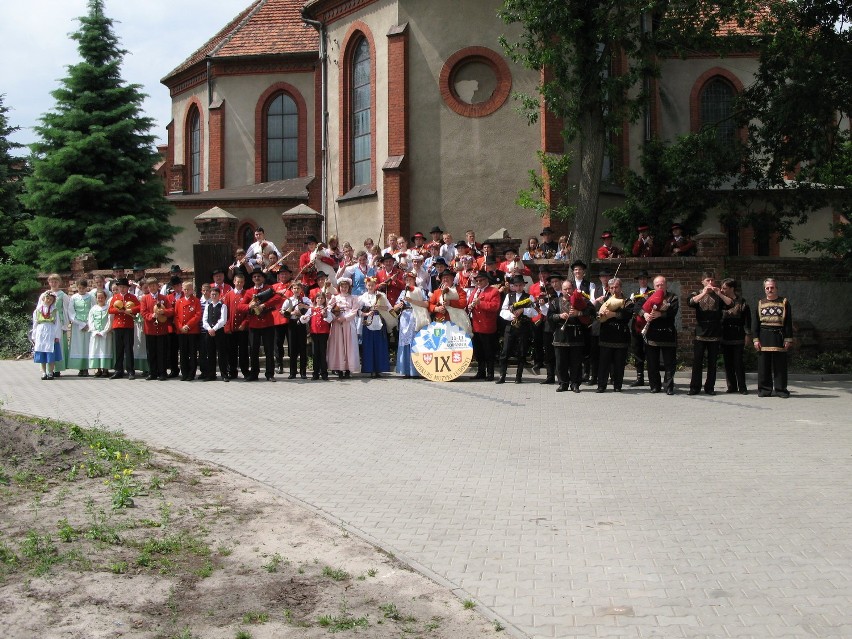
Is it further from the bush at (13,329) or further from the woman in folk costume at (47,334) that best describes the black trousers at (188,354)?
the bush at (13,329)

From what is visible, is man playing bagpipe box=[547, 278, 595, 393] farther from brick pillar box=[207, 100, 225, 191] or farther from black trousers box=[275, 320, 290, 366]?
brick pillar box=[207, 100, 225, 191]

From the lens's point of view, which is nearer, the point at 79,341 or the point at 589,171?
the point at 79,341

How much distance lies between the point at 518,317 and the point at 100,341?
8291 millimetres

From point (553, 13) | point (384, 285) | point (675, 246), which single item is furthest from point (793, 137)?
point (384, 285)

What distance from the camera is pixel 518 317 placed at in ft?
54.8

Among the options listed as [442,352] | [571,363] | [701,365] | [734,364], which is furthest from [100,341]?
[734,364]

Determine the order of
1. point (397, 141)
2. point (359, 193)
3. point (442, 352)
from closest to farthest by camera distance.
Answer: point (442, 352)
point (397, 141)
point (359, 193)

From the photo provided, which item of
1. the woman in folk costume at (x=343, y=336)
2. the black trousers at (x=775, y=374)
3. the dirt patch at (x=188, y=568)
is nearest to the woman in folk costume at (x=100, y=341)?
the woman in folk costume at (x=343, y=336)

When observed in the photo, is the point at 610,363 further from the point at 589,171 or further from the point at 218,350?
the point at 218,350

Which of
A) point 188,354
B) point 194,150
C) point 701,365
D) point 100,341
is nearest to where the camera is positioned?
point 701,365

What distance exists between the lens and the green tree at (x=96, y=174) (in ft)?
93.5

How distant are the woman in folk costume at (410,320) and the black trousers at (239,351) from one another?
283cm

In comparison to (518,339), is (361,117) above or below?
above

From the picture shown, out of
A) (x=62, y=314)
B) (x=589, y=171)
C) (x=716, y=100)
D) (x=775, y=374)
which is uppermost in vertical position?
(x=716, y=100)
